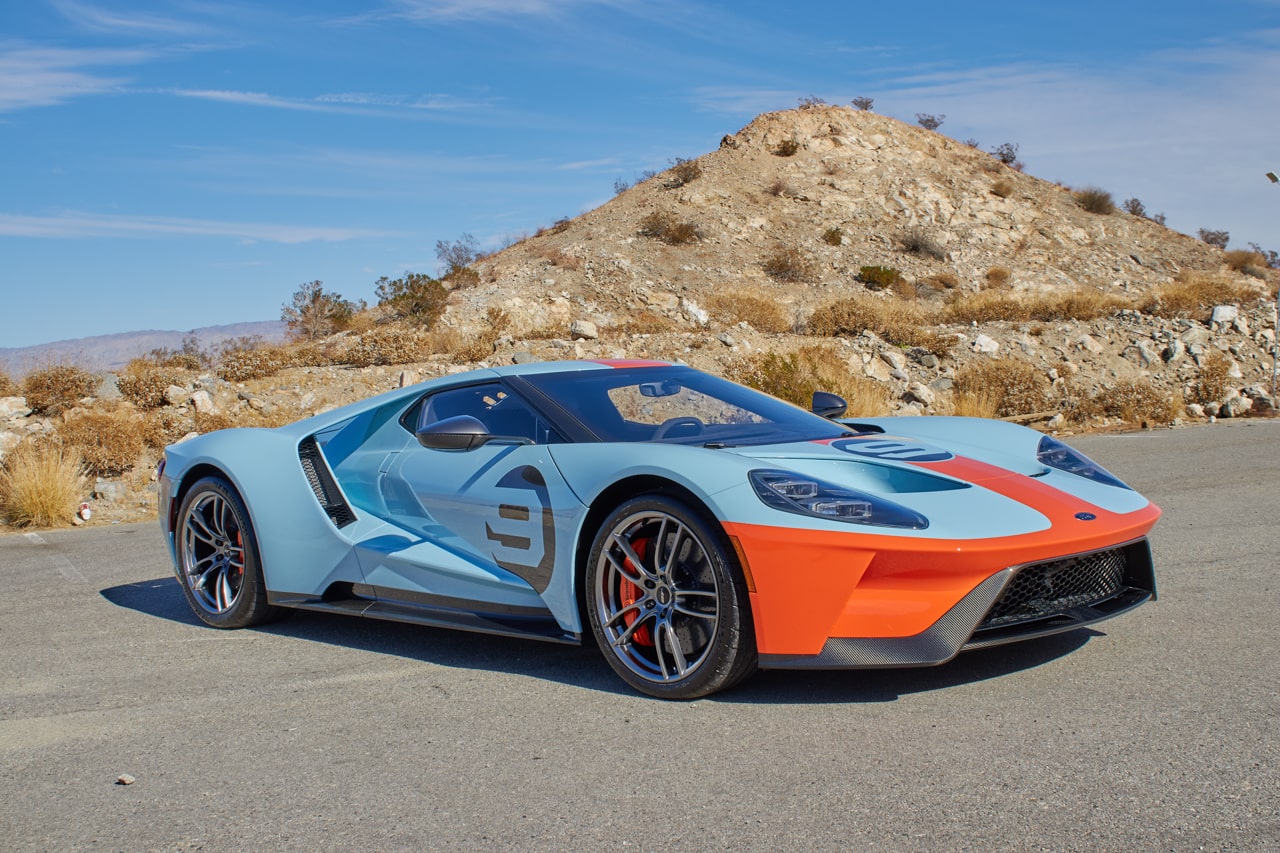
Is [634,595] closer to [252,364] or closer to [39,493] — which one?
[39,493]

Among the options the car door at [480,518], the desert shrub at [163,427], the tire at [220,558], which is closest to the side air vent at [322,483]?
the car door at [480,518]

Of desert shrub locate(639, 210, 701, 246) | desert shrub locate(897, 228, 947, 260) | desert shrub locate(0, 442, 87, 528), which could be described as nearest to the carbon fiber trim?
desert shrub locate(0, 442, 87, 528)

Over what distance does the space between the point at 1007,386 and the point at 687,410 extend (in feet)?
45.0

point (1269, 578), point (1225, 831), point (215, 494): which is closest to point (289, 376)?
point (215, 494)

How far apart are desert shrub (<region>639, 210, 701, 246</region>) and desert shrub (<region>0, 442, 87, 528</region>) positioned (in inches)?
1149

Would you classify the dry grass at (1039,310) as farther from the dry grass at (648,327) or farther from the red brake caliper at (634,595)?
the red brake caliper at (634,595)

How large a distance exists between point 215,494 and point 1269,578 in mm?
5228

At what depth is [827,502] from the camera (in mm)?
3699

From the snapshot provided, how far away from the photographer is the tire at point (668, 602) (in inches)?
147

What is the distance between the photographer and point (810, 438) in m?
4.54

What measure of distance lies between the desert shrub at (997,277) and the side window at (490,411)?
1476 inches

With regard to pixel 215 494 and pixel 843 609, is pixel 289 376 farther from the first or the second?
pixel 843 609

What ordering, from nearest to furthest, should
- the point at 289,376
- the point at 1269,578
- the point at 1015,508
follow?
1. the point at 1015,508
2. the point at 1269,578
3. the point at 289,376

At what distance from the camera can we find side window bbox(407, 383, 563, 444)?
457 cm
